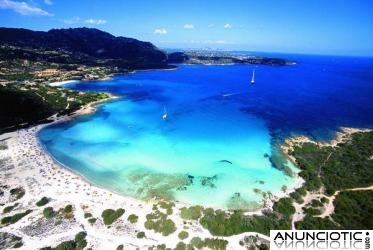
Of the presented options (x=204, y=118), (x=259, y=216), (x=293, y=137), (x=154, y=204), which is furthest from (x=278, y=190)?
(x=204, y=118)

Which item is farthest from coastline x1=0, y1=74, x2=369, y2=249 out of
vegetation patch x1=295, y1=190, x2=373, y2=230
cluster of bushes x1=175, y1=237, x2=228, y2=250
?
vegetation patch x1=295, y1=190, x2=373, y2=230

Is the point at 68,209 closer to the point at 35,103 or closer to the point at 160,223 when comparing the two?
the point at 160,223

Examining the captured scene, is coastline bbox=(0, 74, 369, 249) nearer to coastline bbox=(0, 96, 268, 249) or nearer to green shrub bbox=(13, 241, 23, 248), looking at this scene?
coastline bbox=(0, 96, 268, 249)

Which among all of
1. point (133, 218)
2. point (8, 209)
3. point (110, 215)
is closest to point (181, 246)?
point (133, 218)

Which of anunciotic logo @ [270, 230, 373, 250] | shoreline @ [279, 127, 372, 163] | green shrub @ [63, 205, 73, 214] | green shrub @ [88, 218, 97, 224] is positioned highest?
anunciotic logo @ [270, 230, 373, 250]

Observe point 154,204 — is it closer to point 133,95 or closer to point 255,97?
point 133,95

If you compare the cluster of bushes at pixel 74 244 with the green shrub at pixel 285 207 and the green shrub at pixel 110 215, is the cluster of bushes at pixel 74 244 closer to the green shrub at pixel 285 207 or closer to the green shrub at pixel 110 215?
the green shrub at pixel 110 215

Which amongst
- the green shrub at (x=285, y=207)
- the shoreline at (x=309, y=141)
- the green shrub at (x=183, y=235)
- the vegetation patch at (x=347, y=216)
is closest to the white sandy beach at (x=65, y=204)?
the green shrub at (x=183, y=235)
